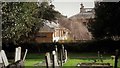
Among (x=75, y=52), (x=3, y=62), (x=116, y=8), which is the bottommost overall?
(x=75, y=52)

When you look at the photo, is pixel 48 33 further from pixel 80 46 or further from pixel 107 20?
pixel 107 20

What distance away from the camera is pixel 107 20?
10148 millimetres

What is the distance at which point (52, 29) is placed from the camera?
13.5m

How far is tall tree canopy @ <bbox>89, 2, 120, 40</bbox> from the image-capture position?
10.0 m

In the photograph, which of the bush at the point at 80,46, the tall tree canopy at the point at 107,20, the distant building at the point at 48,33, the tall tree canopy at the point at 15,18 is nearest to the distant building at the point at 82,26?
the distant building at the point at 48,33

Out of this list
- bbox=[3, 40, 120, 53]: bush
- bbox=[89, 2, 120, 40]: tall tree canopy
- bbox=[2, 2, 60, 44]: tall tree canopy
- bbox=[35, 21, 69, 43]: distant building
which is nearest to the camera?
bbox=[2, 2, 60, 44]: tall tree canopy

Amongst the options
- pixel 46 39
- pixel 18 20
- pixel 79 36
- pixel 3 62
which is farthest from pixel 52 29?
pixel 3 62

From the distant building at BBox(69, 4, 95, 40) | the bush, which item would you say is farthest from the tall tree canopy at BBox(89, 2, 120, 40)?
the distant building at BBox(69, 4, 95, 40)

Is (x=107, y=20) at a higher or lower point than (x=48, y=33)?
higher

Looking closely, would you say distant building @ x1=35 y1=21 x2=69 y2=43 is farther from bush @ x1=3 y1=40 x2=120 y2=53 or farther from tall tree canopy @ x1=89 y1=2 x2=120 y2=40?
tall tree canopy @ x1=89 y1=2 x2=120 y2=40

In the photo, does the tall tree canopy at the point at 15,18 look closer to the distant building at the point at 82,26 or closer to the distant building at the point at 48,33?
the distant building at the point at 48,33

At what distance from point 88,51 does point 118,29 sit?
4.89 ft

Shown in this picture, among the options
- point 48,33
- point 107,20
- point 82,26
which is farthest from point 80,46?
point 82,26

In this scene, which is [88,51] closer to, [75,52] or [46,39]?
[75,52]
